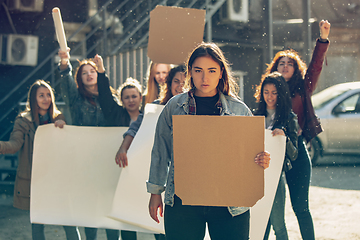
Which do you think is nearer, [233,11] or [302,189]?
[302,189]

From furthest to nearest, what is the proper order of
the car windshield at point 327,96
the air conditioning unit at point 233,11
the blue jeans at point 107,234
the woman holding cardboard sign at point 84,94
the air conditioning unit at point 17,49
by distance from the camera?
the air conditioning unit at point 233,11
the air conditioning unit at point 17,49
the car windshield at point 327,96
the woman holding cardboard sign at point 84,94
the blue jeans at point 107,234

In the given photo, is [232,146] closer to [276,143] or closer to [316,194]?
[276,143]

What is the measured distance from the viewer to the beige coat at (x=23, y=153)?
12.2 ft

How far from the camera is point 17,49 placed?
995 centimetres

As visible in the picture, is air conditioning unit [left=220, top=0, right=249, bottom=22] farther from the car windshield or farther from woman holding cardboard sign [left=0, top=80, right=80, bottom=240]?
woman holding cardboard sign [left=0, top=80, right=80, bottom=240]

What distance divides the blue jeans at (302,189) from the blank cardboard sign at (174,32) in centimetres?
126

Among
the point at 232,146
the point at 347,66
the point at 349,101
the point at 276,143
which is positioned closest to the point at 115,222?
the point at 276,143

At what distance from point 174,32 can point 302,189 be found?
166 centimetres

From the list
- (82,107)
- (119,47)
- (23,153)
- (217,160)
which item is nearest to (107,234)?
(23,153)

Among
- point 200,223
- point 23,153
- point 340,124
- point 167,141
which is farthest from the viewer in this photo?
point 340,124

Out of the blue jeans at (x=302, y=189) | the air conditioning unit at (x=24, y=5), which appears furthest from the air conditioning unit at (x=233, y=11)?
the blue jeans at (x=302, y=189)

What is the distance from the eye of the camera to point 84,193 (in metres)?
3.65

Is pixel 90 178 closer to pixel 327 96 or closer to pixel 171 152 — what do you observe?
pixel 171 152

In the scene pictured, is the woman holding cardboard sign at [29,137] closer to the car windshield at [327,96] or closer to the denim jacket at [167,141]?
the denim jacket at [167,141]
